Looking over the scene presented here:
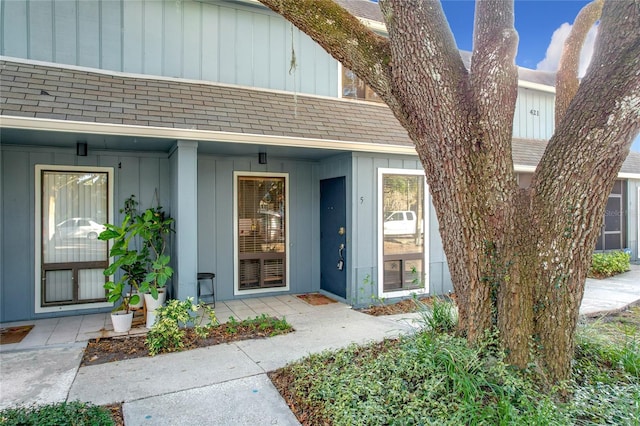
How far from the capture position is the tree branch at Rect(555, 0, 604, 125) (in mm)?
3893

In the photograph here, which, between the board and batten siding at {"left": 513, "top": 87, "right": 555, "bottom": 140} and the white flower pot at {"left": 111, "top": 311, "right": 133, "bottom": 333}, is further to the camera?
the board and batten siding at {"left": 513, "top": 87, "right": 555, "bottom": 140}

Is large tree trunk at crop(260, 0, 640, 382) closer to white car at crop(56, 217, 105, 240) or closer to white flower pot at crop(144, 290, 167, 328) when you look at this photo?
white flower pot at crop(144, 290, 167, 328)

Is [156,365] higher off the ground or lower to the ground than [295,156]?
lower

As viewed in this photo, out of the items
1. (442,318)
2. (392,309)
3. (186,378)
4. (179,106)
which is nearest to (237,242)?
(179,106)

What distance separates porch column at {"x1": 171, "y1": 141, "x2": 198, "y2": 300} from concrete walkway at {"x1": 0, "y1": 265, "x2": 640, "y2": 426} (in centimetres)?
109

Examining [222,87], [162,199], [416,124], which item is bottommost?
[162,199]

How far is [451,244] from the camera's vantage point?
317 centimetres

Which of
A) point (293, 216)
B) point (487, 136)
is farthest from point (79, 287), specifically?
point (487, 136)

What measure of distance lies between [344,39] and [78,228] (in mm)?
5049

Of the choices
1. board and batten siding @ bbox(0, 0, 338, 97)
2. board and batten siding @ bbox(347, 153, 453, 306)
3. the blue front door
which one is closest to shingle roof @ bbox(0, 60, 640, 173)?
board and batten siding @ bbox(0, 0, 338, 97)

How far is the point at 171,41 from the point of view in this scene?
6.03 meters

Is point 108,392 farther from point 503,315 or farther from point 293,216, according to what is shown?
point 293,216

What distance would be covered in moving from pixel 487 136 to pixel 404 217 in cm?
400

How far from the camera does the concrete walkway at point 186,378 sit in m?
3.11
